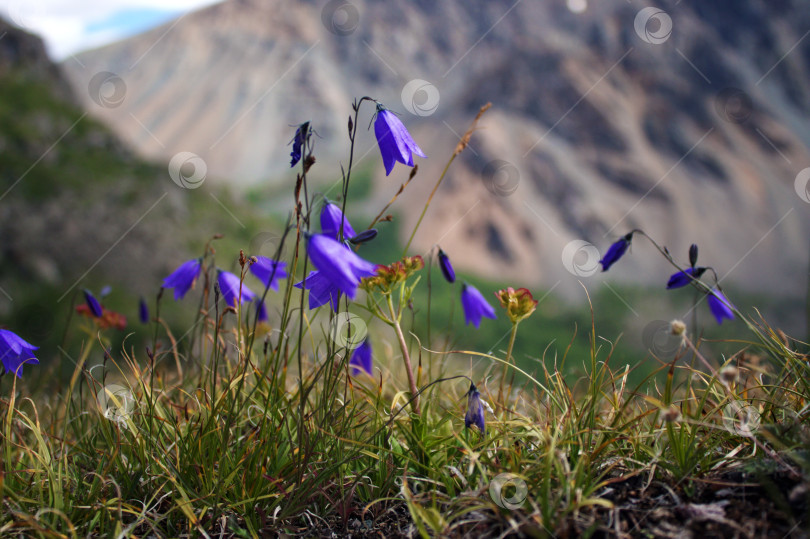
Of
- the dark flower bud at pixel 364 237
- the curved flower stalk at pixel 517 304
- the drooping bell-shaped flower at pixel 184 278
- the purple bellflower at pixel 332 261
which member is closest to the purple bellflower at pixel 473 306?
the curved flower stalk at pixel 517 304

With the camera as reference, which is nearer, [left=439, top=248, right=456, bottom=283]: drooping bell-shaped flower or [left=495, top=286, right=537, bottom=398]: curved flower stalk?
[left=495, top=286, right=537, bottom=398]: curved flower stalk

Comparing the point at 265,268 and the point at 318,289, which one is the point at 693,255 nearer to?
the point at 318,289

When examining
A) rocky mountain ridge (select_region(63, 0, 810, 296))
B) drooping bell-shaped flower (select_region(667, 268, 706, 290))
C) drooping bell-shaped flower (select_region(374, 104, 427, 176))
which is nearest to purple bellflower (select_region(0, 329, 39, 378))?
Result: drooping bell-shaped flower (select_region(374, 104, 427, 176))

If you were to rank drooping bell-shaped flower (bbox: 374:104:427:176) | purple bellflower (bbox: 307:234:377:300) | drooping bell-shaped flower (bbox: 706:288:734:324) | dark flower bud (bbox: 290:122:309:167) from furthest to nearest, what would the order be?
drooping bell-shaped flower (bbox: 706:288:734:324), drooping bell-shaped flower (bbox: 374:104:427:176), dark flower bud (bbox: 290:122:309:167), purple bellflower (bbox: 307:234:377:300)

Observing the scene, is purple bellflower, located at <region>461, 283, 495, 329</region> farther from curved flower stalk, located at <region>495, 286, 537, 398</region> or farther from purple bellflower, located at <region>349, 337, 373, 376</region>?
purple bellflower, located at <region>349, 337, 373, 376</region>

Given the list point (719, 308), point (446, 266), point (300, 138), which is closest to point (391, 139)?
point (300, 138)

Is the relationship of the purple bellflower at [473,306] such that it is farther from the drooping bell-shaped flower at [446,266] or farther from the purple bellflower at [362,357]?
the purple bellflower at [362,357]

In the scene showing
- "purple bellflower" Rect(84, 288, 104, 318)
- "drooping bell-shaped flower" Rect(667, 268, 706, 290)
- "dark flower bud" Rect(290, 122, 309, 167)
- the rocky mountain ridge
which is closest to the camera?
"dark flower bud" Rect(290, 122, 309, 167)

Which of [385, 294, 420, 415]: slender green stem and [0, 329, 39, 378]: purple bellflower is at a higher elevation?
[385, 294, 420, 415]: slender green stem

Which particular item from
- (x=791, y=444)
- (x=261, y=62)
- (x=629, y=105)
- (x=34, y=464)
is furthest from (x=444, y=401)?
(x=261, y=62)
